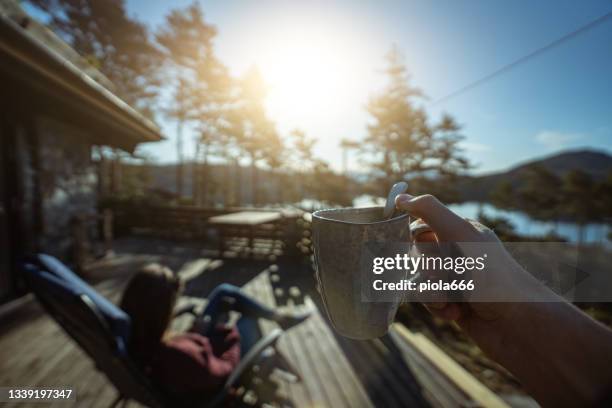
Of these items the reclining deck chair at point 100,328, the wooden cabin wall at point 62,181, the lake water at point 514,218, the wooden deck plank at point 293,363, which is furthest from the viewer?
the wooden cabin wall at point 62,181

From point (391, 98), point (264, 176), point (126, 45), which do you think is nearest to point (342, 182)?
point (391, 98)

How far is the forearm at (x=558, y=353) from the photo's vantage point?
460mm

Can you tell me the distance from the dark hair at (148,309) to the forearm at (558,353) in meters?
1.73

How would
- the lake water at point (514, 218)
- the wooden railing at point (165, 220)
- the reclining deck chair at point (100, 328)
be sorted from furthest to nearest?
the wooden railing at point (165, 220) → the reclining deck chair at point (100, 328) → the lake water at point (514, 218)

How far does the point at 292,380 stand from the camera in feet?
8.11

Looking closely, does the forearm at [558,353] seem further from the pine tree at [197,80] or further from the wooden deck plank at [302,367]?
the pine tree at [197,80]

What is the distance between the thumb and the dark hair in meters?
1.67

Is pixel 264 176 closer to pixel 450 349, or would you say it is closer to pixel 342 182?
pixel 342 182

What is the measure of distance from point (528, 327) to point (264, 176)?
3962 cm

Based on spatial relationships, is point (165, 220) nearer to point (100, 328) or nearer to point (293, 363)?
point (293, 363)

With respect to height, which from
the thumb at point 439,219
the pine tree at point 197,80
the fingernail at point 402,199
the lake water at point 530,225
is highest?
the pine tree at point 197,80

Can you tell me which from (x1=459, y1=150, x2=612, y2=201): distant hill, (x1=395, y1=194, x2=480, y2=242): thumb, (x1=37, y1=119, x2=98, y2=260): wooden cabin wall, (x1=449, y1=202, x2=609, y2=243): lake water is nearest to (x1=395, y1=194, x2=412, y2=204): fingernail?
(x1=395, y1=194, x2=480, y2=242): thumb

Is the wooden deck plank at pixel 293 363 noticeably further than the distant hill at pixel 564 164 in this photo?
No

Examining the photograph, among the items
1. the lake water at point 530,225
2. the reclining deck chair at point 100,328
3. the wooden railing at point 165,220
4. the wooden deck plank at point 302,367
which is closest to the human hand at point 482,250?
the lake water at point 530,225
